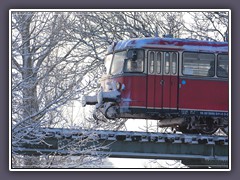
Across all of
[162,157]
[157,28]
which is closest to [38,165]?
[162,157]

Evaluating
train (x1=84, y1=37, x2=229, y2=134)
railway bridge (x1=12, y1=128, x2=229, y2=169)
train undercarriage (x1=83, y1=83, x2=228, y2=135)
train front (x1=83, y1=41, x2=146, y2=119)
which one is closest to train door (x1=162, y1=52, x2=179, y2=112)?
train (x1=84, y1=37, x2=229, y2=134)

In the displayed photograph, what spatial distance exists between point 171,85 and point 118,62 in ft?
4.64

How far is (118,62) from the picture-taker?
17922 millimetres

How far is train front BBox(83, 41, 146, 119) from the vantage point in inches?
674

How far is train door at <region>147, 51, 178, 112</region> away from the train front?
0.50ft

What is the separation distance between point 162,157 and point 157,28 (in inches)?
210

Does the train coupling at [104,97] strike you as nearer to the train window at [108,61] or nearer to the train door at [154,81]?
Result: the train door at [154,81]

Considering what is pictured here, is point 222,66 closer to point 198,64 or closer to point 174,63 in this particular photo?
point 198,64

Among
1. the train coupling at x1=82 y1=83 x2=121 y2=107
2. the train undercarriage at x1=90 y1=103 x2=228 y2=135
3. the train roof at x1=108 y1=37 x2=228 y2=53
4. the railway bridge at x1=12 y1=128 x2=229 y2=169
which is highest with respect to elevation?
the train roof at x1=108 y1=37 x2=228 y2=53

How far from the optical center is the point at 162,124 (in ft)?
58.2

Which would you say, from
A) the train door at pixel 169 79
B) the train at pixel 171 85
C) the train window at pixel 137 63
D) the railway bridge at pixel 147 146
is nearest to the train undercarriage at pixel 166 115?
the train at pixel 171 85

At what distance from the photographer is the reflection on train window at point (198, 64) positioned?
1725cm

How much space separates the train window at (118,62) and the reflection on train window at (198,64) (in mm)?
1394

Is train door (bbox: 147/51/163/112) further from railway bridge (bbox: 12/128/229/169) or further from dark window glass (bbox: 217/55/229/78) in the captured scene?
railway bridge (bbox: 12/128/229/169)
